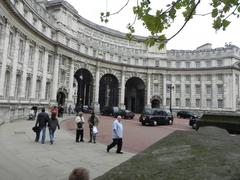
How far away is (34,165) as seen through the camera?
9.30 metres

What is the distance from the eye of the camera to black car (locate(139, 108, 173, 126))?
29.0m

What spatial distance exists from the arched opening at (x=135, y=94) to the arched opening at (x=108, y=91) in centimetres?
557

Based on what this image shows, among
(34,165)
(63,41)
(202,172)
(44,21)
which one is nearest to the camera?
(202,172)

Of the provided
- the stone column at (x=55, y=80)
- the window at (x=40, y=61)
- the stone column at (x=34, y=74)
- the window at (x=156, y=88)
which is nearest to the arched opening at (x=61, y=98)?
the stone column at (x=55, y=80)

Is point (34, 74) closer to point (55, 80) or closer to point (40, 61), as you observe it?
point (40, 61)

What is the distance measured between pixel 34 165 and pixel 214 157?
311 inches

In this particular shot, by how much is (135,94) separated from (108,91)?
9.31 meters

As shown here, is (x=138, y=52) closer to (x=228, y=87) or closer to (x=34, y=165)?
(x=228, y=87)

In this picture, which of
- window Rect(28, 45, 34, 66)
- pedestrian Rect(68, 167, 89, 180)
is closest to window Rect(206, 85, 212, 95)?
window Rect(28, 45, 34, 66)

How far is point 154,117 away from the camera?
97.0 ft

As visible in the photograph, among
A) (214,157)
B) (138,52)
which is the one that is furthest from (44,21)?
(214,157)

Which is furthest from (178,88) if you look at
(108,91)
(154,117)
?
(154,117)

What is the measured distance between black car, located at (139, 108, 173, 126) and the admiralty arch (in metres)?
13.3

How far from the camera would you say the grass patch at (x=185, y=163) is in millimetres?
2439
